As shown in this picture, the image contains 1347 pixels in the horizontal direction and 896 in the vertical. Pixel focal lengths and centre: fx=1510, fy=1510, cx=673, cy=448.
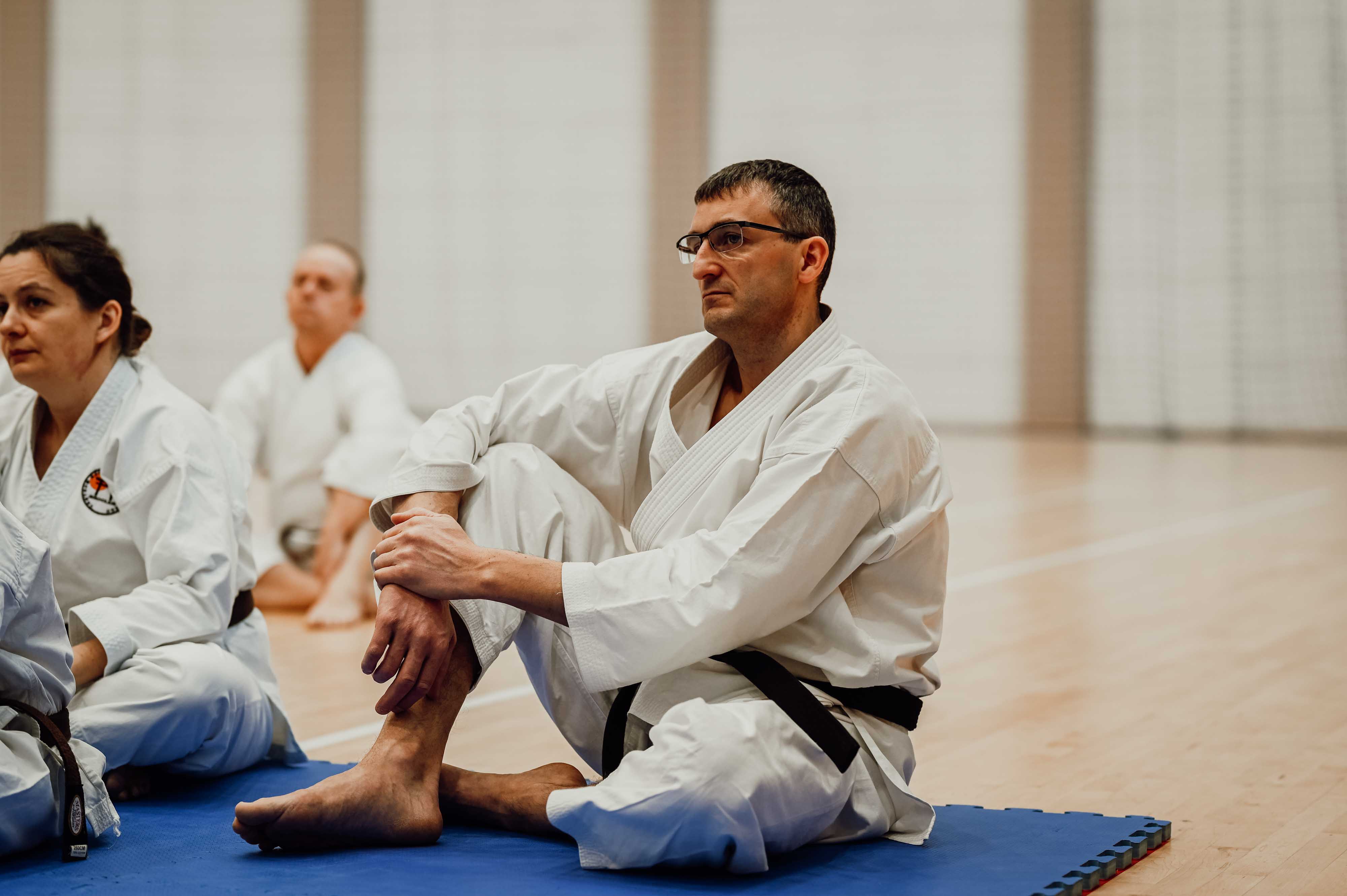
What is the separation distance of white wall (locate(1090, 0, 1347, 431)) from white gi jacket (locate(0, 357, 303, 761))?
32.8 ft

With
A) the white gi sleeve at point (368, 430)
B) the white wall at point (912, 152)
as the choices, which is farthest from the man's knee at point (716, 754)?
the white wall at point (912, 152)

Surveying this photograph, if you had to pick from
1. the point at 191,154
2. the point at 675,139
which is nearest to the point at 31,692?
the point at 675,139

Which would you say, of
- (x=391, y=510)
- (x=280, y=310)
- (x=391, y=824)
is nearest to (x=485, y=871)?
(x=391, y=824)

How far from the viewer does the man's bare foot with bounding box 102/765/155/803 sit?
250 centimetres

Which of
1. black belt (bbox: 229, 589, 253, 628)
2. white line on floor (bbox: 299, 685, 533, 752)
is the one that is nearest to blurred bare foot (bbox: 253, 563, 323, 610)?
white line on floor (bbox: 299, 685, 533, 752)

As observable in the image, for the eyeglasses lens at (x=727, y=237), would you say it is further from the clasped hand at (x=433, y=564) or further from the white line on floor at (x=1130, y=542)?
the white line on floor at (x=1130, y=542)

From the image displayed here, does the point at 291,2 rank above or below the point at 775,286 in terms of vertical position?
above

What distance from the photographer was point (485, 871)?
208 centimetres

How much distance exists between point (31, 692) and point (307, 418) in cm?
284

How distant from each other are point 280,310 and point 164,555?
36.9 feet

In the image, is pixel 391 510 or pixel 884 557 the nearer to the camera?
pixel 884 557

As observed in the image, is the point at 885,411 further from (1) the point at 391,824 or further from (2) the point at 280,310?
(2) the point at 280,310

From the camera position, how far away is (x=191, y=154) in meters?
13.4

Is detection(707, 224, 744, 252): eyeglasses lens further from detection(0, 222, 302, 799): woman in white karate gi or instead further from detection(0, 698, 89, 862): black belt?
detection(0, 698, 89, 862): black belt
